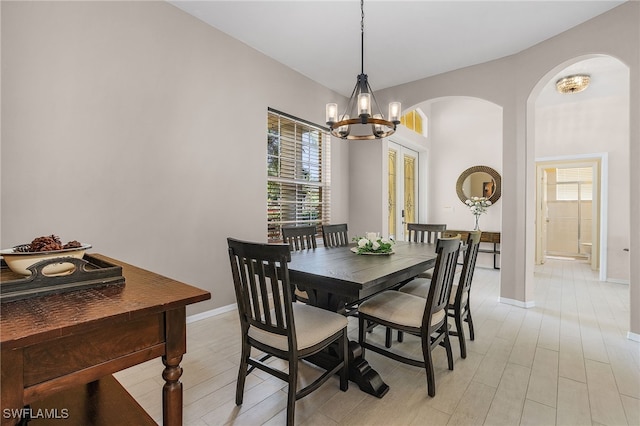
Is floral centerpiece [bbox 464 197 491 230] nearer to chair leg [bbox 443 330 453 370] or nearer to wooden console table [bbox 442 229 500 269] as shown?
wooden console table [bbox 442 229 500 269]

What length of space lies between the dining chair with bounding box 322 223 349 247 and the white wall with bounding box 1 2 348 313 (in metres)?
0.79

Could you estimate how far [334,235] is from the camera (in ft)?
11.1

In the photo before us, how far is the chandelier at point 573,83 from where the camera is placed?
13.5 ft

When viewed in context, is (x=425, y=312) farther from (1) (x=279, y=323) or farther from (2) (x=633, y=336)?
(2) (x=633, y=336)

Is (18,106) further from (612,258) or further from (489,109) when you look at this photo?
(612,258)

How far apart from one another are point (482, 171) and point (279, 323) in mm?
5303

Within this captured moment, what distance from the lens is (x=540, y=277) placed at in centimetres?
501

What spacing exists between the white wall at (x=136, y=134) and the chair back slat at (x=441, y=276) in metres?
2.14

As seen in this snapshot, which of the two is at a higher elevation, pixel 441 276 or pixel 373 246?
pixel 373 246

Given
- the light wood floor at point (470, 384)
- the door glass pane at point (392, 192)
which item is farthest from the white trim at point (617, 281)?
Answer: the door glass pane at point (392, 192)

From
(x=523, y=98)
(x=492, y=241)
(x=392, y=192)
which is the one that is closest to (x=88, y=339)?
(x=523, y=98)

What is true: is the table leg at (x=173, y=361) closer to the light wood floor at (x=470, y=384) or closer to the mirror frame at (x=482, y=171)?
the light wood floor at (x=470, y=384)

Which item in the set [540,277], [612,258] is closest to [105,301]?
[540,277]

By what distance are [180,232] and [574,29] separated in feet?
14.2
